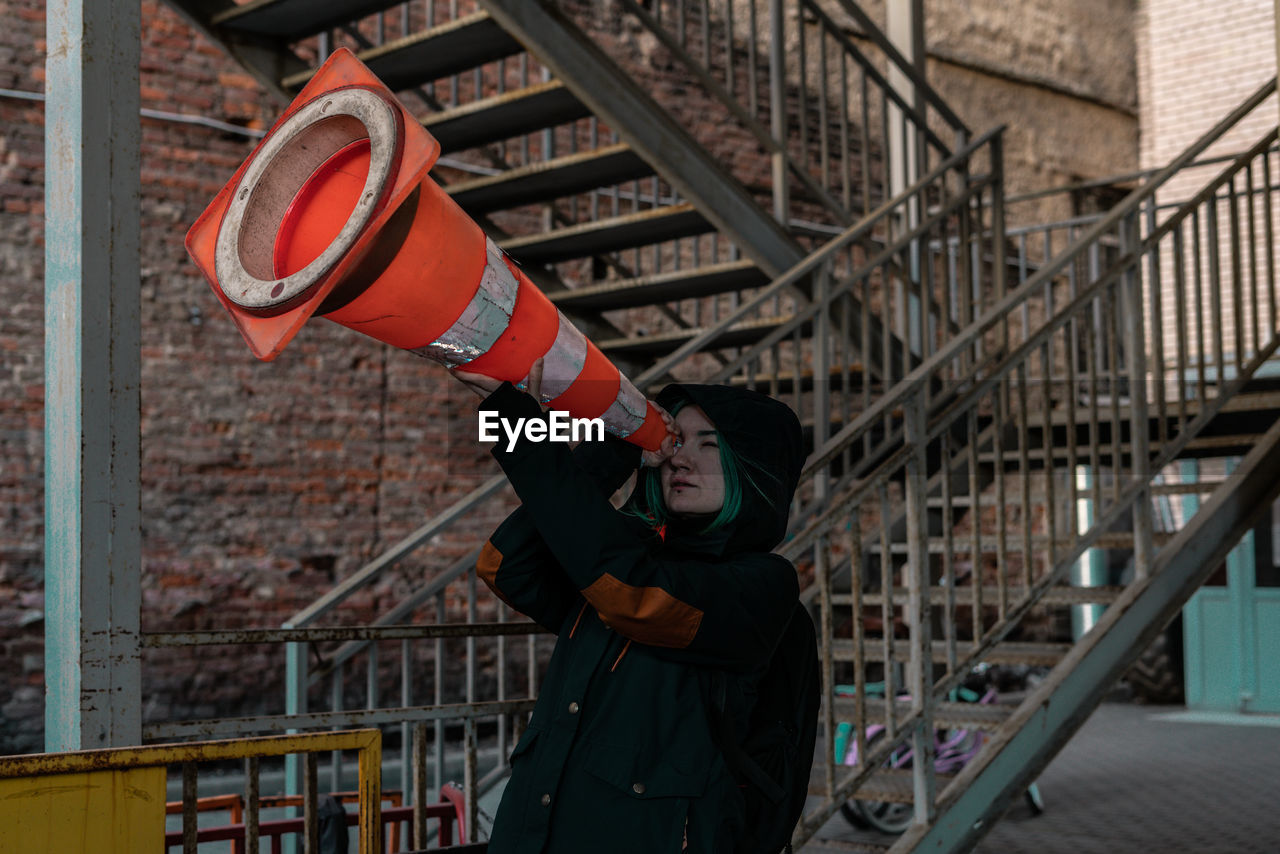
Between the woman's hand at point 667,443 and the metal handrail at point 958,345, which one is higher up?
the metal handrail at point 958,345

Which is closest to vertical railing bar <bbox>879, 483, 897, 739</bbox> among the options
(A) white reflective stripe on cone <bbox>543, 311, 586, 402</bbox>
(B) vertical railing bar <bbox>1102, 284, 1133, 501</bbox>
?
(B) vertical railing bar <bbox>1102, 284, 1133, 501</bbox>

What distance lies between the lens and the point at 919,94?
664cm

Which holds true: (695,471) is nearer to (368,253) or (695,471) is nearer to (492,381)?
(492,381)

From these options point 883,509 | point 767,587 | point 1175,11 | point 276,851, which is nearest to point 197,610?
point 276,851

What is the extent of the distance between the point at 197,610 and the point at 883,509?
481 cm

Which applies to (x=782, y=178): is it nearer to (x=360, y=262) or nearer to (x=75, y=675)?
(x=75, y=675)

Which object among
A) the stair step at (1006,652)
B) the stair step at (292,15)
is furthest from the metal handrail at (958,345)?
the stair step at (292,15)

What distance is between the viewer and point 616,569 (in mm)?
1696

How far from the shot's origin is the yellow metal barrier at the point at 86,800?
1814 millimetres

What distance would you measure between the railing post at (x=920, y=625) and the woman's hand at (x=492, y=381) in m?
2.18

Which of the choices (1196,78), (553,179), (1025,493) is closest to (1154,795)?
(1025,493)
